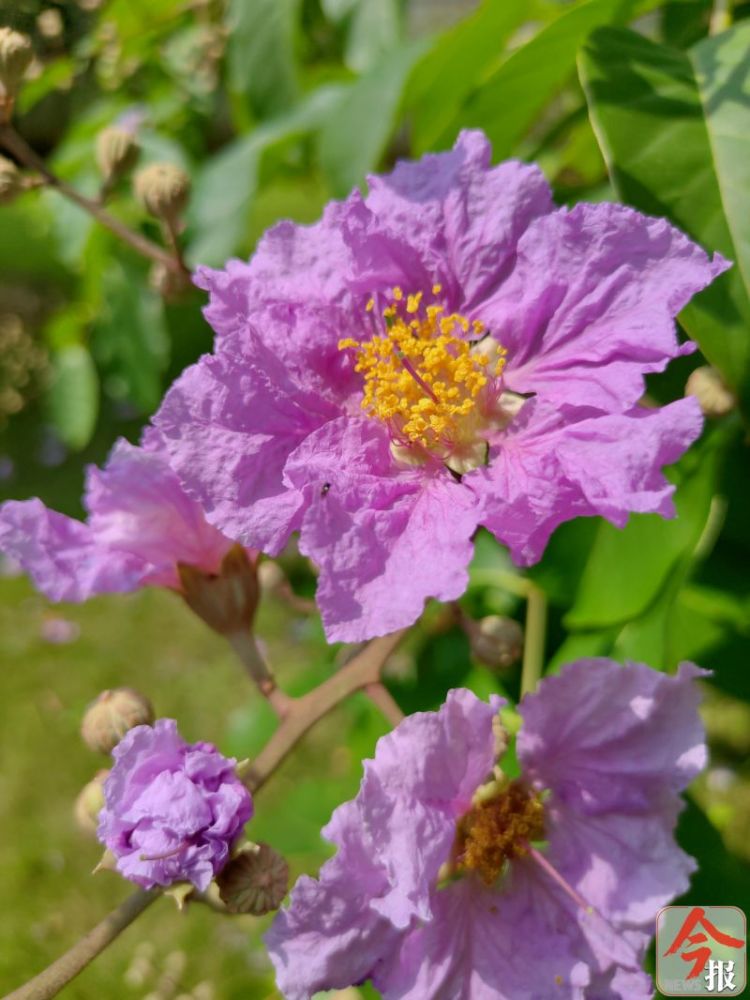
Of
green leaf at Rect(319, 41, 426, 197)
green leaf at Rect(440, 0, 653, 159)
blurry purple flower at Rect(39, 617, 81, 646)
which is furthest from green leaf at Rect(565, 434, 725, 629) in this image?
blurry purple flower at Rect(39, 617, 81, 646)

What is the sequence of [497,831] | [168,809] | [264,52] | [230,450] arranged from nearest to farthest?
[168,809]
[230,450]
[497,831]
[264,52]

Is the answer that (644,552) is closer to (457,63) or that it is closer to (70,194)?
(457,63)

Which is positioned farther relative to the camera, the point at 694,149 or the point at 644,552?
the point at 644,552

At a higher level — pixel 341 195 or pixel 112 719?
pixel 341 195

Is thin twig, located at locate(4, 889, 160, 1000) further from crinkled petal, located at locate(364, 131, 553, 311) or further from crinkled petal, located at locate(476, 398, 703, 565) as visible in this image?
crinkled petal, located at locate(364, 131, 553, 311)

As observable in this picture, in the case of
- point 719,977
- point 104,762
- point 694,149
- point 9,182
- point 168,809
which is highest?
point 9,182

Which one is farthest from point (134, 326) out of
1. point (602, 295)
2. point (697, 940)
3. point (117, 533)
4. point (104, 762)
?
point (104, 762)

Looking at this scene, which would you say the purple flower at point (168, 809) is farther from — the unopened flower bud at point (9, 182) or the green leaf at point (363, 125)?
the green leaf at point (363, 125)

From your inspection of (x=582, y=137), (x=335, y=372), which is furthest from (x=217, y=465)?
(x=582, y=137)
